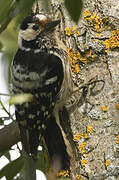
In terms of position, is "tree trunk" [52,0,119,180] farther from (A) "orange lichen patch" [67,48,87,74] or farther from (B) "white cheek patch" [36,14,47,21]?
(B) "white cheek patch" [36,14,47,21]

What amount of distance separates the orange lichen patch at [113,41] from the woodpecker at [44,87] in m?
0.31

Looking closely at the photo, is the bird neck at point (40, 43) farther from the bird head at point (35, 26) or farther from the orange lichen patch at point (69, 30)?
the orange lichen patch at point (69, 30)

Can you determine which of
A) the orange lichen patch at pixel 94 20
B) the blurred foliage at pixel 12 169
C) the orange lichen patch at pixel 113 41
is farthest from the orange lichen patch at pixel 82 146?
the orange lichen patch at pixel 94 20

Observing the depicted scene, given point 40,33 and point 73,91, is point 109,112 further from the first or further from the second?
point 40,33

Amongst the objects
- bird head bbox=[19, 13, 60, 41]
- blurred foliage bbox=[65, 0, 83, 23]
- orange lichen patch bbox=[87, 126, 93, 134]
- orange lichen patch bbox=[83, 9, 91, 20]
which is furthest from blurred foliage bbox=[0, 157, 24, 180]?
blurred foliage bbox=[65, 0, 83, 23]

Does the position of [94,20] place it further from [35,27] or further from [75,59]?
[35,27]

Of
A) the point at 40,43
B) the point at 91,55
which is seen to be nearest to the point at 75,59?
the point at 91,55

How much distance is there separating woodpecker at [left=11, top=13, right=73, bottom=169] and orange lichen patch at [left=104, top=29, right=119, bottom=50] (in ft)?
1.03

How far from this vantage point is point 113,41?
208cm

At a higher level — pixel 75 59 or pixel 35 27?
pixel 35 27

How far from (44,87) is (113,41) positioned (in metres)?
0.56

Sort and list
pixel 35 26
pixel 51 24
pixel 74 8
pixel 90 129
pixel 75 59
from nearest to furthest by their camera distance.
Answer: pixel 74 8 < pixel 90 129 < pixel 75 59 < pixel 51 24 < pixel 35 26

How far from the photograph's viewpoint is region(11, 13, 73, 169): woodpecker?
2.19 m

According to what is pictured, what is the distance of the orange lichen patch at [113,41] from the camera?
208 centimetres
